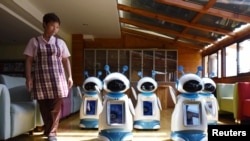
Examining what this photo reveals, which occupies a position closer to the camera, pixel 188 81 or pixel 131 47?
pixel 188 81

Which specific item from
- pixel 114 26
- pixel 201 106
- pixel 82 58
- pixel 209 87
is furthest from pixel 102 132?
pixel 82 58

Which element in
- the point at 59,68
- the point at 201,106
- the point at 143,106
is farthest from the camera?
the point at 143,106

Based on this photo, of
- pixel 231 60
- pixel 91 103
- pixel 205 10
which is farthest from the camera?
pixel 231 60

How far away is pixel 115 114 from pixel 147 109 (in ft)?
3.82

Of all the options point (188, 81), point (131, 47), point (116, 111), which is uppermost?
point (131, 47)

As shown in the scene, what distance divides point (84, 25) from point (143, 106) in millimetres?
3873

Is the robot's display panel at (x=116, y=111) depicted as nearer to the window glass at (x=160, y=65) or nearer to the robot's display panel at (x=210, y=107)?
the robot's display panel at (x=210, y=107)

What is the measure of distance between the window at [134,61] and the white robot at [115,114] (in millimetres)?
5989

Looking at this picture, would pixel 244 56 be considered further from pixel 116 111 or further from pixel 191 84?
pixel 116 111

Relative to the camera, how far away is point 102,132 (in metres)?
2.98

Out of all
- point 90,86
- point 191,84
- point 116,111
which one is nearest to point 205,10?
point 90,86

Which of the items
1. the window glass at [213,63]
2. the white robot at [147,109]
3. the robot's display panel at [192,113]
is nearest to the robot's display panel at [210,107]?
the white robot at [147,109]

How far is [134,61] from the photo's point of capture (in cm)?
916

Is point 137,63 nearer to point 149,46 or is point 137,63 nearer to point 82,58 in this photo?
point 149,46
